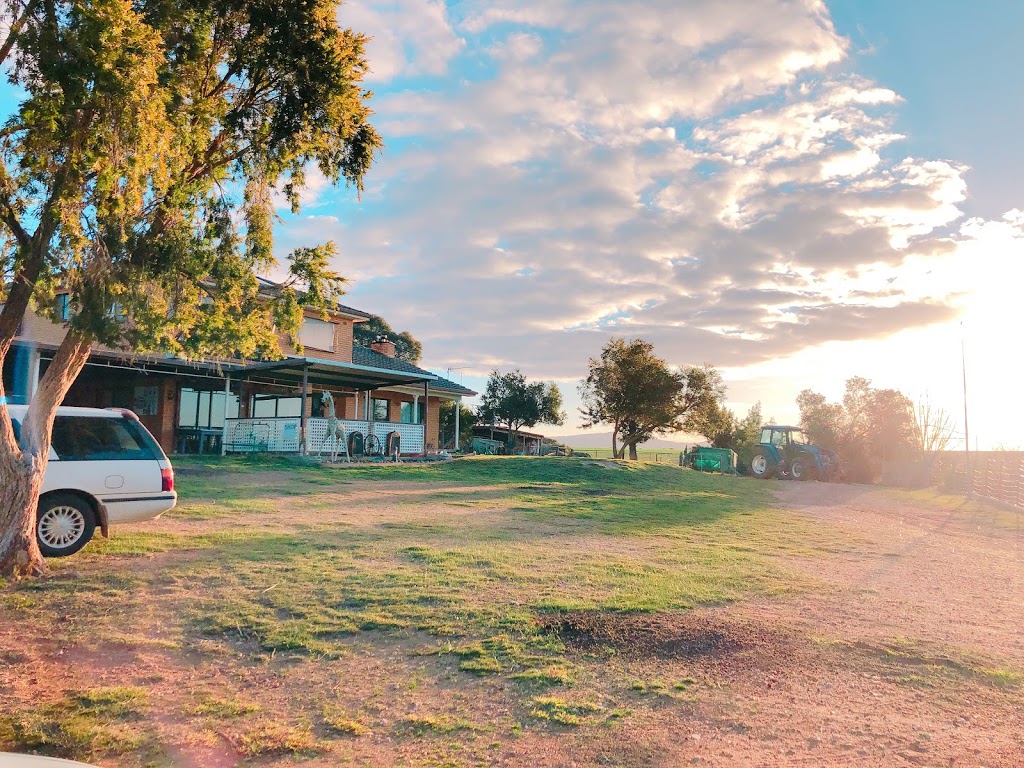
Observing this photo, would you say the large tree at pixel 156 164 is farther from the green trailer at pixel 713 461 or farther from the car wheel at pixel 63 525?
Result: the green trailer at pixel 713 461

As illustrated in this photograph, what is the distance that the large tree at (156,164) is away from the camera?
249 inches

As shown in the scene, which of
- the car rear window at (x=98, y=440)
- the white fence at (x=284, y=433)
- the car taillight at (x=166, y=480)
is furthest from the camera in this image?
the white fence at (x=284, y=433)

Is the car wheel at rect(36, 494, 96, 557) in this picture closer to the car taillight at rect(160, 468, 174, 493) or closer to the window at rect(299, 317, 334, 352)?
the car taillight at rect(160, 468, 174, 493)

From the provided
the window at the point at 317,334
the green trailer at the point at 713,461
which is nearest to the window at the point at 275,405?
the window at the point at 317,334

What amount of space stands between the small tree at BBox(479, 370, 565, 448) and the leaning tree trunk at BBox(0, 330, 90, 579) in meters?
59.9

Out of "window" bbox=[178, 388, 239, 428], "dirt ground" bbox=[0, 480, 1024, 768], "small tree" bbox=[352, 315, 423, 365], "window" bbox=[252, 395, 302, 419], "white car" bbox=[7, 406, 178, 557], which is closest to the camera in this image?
"dirt ground" bbox=[0, 480, 1024, 768]

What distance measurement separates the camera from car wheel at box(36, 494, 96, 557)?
786cm

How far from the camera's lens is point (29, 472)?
7.21 meters

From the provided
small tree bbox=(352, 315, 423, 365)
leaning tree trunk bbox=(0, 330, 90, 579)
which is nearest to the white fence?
leaning tree trunk bbox=(0, 330, 90, 579)

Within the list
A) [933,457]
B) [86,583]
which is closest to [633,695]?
[86,583]

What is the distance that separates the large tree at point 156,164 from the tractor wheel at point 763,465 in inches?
1095

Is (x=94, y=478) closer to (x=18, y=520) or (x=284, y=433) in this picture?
(x=18, y=520)

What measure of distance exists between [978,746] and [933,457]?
1575 inches

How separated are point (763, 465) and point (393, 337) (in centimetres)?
3876
